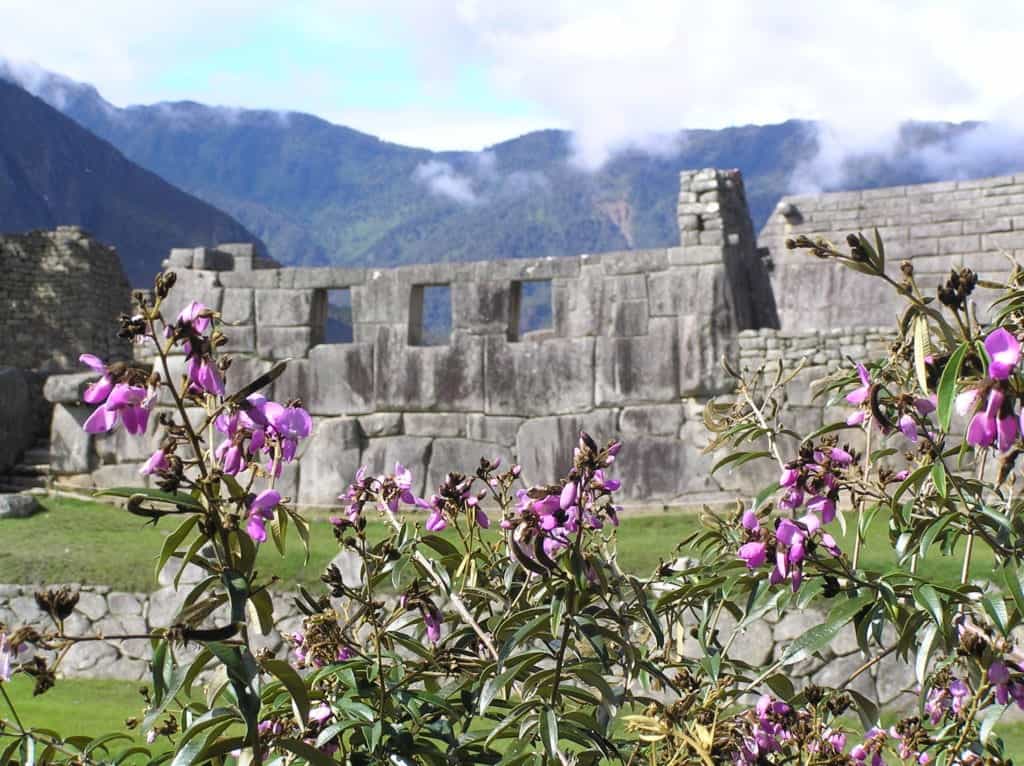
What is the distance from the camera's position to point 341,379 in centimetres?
1296

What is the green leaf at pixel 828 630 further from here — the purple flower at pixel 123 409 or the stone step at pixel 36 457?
the stone step at pixel 36 457

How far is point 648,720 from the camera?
2361mm

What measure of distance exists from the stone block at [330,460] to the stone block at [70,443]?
8.88 ft

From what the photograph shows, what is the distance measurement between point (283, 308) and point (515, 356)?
2603mm

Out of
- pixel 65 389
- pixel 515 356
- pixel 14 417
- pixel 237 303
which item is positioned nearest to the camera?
pixel 515 356

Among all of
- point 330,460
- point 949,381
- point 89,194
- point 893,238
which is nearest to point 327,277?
point 330,460

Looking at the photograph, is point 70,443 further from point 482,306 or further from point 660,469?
point 660,469

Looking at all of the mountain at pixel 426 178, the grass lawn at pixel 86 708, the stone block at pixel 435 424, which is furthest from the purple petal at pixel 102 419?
the mountain at pixel 426 178

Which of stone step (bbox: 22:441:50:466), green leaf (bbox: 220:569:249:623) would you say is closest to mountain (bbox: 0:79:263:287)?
stone step (bbox: 22:441:50:466)

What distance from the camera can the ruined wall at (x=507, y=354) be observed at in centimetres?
1162

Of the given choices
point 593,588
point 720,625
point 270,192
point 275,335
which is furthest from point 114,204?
point 593,588

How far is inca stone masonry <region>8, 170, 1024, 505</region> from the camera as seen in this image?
11539 millimetres

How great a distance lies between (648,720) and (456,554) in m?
1.19

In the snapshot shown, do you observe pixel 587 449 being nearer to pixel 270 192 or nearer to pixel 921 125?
pixel 921 125
